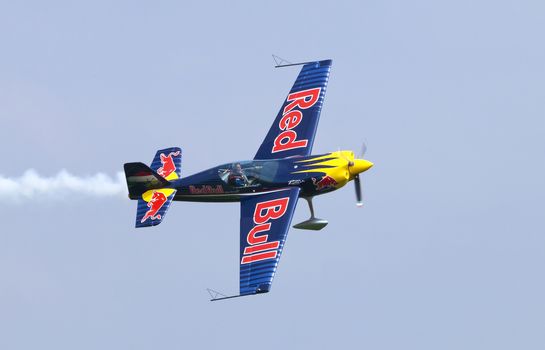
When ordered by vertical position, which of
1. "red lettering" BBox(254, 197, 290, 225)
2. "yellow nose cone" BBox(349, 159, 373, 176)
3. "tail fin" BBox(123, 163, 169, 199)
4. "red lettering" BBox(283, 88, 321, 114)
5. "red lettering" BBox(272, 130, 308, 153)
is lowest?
"red lettering" BBox(254, 197, 290, 225)

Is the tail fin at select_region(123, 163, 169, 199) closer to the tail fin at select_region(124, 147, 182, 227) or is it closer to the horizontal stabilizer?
the tail fin at select_region(124, 147, 182, 227)

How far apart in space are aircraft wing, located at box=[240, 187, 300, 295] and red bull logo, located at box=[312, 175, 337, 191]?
32.9 inches

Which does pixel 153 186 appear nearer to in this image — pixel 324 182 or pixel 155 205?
pixel 155 205

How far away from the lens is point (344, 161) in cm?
7000

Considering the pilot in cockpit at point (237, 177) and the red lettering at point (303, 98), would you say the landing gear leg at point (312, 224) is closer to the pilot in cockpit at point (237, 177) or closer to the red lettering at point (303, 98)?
the pilot in cockpit at point (237, 177)

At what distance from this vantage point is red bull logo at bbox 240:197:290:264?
67.2 m

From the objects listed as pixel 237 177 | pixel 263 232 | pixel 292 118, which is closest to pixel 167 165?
pixel 237 177

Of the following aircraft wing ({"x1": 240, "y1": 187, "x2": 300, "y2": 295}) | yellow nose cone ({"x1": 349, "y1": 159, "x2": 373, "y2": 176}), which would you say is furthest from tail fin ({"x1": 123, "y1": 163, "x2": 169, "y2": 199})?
yellow nose cone ({"x1": 349, "y1": 159, "x2": 373, "y2": 176})

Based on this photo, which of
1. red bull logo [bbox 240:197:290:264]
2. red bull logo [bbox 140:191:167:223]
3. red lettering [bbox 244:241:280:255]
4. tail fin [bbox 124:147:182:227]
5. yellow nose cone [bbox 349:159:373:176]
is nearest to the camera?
red bull logo [bbox 240:197:290:264]

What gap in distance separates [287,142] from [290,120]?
1.43m

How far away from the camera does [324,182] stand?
69.9 meters

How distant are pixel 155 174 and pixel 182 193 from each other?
4.45 feet

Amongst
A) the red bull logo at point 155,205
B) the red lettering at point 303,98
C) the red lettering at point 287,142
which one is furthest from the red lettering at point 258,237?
the red lettering at point 303,98

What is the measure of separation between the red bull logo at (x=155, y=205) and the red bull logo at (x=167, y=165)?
1707 mm
